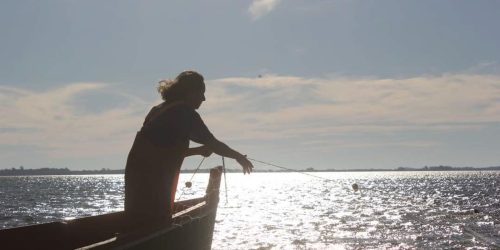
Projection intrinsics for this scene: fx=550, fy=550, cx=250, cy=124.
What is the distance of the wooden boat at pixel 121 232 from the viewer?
6750mm

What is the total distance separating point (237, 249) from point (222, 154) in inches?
634

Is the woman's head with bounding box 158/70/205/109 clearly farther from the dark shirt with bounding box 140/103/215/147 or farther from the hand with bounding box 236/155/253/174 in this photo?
the hand with bounding box 236/155/253/174

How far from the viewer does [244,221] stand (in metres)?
35.1

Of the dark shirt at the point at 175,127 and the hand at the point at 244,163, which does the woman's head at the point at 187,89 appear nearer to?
the dark shirt at the point at 175,127

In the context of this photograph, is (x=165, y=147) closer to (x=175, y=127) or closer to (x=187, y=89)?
(x=175, y=127)

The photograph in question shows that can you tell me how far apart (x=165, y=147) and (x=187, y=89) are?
0.71 m

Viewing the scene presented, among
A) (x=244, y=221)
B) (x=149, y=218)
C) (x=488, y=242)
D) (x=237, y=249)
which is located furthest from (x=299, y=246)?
(x=149, y=218)

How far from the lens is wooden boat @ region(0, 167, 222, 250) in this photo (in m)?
6.75

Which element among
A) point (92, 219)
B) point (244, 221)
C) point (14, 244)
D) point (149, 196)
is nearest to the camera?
point (149, 196)

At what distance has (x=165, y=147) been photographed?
628 centimetres

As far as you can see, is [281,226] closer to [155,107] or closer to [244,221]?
[244,221]

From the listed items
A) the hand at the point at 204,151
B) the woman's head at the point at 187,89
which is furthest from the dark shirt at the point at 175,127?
the hand at the point at 204,151

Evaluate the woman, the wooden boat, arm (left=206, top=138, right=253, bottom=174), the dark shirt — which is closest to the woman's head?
the woman

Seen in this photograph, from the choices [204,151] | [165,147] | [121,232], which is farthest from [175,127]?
[121,232]
